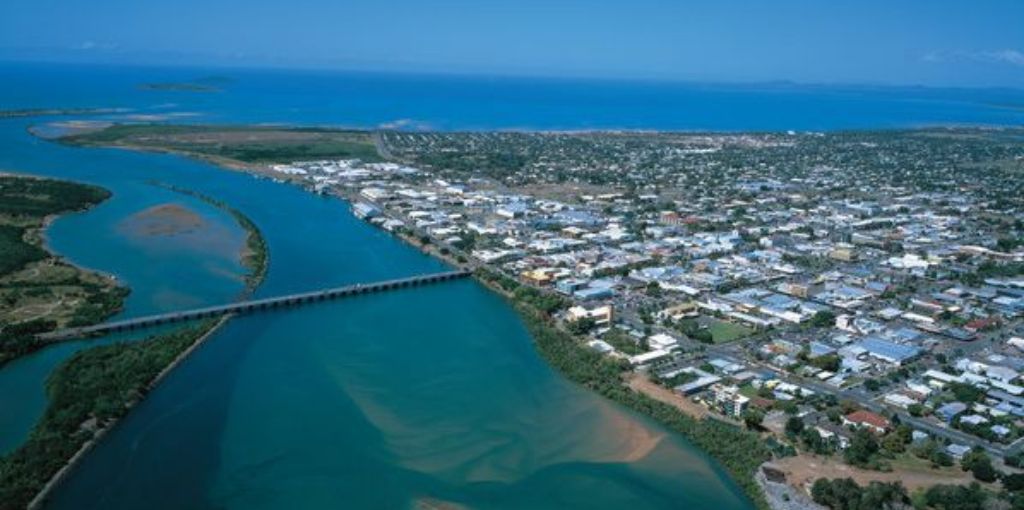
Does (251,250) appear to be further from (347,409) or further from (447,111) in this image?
(447,111)

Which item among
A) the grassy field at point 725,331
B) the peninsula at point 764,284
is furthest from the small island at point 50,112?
the grassy field at point 725,331

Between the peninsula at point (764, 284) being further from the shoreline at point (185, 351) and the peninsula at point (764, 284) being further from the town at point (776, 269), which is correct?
the shoreline at point (185, 351)

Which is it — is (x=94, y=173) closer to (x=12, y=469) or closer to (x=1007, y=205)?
(x=12, y=469)

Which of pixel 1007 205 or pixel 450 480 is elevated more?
pixel 1007 205

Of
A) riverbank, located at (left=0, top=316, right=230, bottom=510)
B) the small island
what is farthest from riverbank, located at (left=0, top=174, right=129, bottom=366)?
the small island

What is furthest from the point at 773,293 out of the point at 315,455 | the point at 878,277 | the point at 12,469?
the point at 12,469

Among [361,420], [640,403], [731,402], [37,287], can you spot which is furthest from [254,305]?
[731,402]

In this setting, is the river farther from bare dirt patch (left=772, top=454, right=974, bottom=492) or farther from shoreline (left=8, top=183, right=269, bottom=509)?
bare dirt patch (left=772, top=454, right=974, bottom=492)
